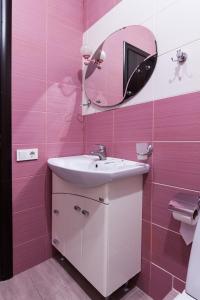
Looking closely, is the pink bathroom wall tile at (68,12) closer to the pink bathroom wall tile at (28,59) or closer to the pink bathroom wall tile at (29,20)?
the pink bathroom wall tile at (29,20)

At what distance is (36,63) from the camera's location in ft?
4.58

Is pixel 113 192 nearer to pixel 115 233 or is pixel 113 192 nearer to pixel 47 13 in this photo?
pixel 115 233

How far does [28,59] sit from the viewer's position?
1357 millimetres

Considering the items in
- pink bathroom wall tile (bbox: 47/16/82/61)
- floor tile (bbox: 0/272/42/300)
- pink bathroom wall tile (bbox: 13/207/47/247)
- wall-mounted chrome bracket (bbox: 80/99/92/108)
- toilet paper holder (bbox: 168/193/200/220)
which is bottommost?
floor tile (bbox: 0/272/42/300)

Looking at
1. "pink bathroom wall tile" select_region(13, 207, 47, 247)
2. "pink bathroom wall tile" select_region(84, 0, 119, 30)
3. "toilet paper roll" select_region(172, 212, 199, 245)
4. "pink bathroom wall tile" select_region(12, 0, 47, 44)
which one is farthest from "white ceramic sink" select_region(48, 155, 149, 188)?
A: "pink bathroom wall tile" select_region(84, 0, 119, 30)

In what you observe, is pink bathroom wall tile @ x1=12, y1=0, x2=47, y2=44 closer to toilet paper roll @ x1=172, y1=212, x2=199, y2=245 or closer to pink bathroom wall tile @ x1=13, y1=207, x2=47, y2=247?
pink bathroom wall tile @ x1=13, y1=207, x2=47, y2=247

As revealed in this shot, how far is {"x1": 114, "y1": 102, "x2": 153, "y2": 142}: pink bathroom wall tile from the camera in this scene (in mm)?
1144

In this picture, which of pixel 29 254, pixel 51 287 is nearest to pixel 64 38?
pixel 29 254

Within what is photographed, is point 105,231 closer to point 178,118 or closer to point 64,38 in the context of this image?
point 178,118

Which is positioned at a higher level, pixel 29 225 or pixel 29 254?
pixel 29 225

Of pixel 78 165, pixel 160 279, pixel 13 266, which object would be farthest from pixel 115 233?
pixel 13 266

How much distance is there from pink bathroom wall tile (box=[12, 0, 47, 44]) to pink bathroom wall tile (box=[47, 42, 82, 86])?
11 centimetres

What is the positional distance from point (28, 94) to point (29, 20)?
54cm

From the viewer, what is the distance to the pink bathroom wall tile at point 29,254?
1.36m
